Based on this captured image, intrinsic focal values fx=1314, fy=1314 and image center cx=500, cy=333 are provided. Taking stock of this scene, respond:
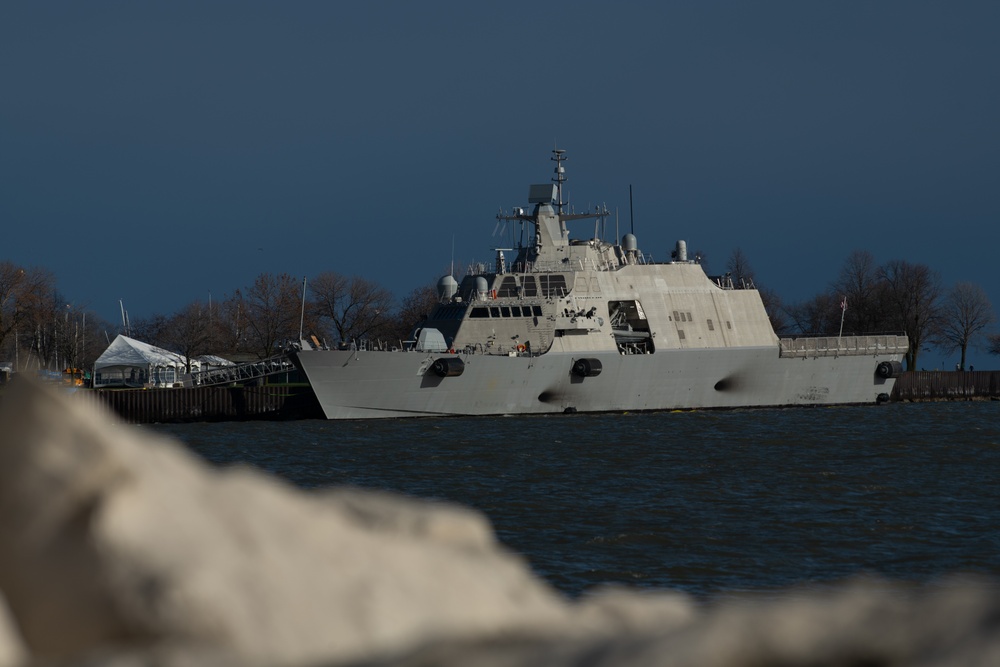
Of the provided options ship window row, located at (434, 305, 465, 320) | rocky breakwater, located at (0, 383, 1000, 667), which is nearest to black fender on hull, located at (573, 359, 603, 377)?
ship window row, located at (434, 305, 465, 320)

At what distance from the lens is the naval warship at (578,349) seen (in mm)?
34844

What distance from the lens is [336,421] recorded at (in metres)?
35.2

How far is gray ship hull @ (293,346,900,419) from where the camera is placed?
113 ft

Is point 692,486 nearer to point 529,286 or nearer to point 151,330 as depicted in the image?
point 529,286

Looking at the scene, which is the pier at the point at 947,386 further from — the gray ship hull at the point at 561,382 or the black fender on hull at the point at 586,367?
the black fender on hull at the point at 586,367

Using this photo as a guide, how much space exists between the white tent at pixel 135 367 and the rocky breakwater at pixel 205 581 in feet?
146

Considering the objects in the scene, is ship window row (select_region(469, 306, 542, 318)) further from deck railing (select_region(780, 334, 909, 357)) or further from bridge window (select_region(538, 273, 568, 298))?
deck railing (select_region(780, 334, 909, 357))

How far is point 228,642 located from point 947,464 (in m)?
20.2

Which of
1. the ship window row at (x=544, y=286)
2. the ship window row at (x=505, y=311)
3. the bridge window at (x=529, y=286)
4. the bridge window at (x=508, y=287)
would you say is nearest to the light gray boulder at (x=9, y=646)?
the ship window row at (x=505, y=311)

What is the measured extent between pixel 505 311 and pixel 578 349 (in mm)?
2395

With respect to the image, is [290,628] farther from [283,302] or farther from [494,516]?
[283,302]

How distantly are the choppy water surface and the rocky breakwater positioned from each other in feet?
24.8

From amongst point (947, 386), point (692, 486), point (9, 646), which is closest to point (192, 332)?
point (947, 386)

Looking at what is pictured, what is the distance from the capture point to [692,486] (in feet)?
55.7
